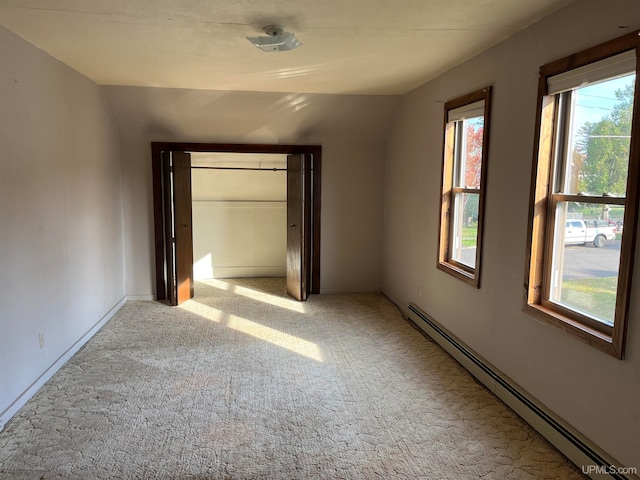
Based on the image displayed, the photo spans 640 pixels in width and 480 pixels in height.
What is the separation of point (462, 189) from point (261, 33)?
200 cm

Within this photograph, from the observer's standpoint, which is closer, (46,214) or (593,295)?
(593,295)

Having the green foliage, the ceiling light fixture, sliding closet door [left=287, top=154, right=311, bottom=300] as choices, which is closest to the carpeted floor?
sliding closet door [left=287, top=154, right=311, bottom=300]

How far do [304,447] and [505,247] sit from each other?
1.76 meters

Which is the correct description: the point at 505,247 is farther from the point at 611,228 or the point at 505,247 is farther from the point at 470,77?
the point at 470,77

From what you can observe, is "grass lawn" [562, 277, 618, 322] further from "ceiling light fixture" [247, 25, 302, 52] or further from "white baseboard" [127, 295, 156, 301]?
"white baseboard" [127, 295, 156, 301]

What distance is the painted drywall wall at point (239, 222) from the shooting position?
21.2 ft

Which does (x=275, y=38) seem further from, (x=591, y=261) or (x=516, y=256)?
(x=591, y=261)

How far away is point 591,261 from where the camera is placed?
7.56 feet

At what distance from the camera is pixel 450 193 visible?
3.86 meters

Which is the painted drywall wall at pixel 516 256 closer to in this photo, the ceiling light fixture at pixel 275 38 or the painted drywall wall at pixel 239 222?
the ceiling light fixture at pixel 275 38

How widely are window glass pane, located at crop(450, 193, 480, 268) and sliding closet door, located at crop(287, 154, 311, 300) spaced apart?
6.40 feet

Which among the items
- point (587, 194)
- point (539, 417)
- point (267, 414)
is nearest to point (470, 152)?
point (587, 194)

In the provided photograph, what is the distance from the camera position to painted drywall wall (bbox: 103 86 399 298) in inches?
186

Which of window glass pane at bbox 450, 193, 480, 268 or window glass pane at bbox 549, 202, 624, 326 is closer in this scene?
window glass pane at bbox 549, 202, 624, 326
